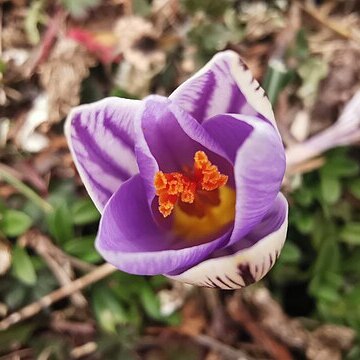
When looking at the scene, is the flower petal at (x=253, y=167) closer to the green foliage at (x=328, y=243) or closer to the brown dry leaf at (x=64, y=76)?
the green foliage at (x=328, y=243)

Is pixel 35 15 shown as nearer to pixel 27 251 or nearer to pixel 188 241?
pixel 27 251

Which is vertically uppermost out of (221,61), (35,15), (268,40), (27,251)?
(221,61)

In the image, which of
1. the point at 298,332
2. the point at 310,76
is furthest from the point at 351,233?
the point at 310,76

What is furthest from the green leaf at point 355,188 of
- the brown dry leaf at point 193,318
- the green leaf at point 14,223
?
the green leaf at point 14,223

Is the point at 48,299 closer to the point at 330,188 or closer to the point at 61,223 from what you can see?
the point at 61,223

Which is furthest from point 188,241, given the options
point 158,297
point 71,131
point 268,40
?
point 268,40

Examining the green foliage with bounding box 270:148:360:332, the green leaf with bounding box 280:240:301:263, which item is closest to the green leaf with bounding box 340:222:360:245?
the green foliage with bounding box 270:148:360:332
